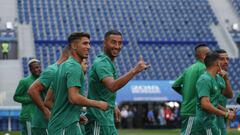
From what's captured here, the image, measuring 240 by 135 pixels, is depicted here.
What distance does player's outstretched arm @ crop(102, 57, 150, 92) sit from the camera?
6.62m

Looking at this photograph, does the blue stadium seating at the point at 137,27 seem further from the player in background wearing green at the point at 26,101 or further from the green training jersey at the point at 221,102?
the green training jersey at the point at 221,102

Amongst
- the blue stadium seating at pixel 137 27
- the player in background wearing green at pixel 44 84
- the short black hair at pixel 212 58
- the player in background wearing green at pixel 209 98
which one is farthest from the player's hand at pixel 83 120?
the blue stadium seating at pixel 137 27

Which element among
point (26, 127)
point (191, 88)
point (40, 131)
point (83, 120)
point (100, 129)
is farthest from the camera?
point (26, 127)

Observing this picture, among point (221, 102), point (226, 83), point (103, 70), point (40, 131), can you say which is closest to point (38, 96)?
point (40, 131)

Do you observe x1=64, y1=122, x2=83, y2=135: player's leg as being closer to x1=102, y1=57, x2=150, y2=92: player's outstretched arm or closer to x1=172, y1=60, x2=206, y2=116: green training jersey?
x1=102, y1=57, x2=150, y2=92: player's outstretched arm

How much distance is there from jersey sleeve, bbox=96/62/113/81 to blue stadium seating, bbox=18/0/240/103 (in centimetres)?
2636

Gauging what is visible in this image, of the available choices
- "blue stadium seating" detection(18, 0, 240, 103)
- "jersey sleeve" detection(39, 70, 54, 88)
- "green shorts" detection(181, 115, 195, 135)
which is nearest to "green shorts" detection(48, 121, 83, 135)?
"jersey sleeve" detection(39, 70, 54, 88)

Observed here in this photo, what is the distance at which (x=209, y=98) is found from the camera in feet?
27.2

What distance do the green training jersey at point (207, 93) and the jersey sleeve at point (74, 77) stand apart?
230 cm

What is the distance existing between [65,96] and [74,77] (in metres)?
0.28

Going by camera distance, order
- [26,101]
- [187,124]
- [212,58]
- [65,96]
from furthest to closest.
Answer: [26,101]
[187,124]
[212,58]
[65,96]

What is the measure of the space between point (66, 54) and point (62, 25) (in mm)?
28991

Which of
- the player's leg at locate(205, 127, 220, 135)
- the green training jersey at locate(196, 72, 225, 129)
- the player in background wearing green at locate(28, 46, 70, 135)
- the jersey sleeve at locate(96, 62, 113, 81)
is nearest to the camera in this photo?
the jersey sleeve at locate(96, 62, 113, 81)

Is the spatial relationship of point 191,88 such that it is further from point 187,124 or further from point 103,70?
point 103,70
